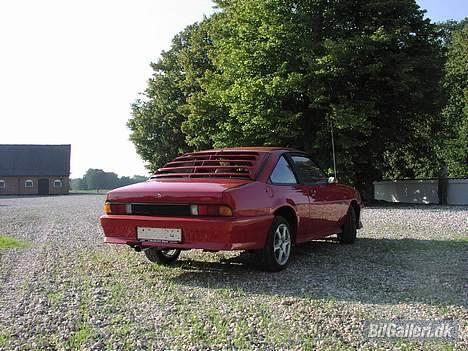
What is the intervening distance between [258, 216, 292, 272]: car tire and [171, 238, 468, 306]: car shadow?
113 millimetres

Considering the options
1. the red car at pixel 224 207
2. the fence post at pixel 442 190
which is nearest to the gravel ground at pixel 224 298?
the red car at pixel 224 207

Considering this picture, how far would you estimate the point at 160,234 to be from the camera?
5.87 m

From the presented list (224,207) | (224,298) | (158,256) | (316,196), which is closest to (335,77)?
(316,196)

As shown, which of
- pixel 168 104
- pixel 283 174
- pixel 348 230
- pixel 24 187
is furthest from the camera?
pixel 24 187

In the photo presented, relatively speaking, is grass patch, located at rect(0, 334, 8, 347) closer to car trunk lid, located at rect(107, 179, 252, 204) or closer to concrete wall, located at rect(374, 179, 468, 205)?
car trunk lid, located at rect(107, 179, 252, 204)

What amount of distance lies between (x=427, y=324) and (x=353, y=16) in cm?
1813

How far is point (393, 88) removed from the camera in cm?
1900

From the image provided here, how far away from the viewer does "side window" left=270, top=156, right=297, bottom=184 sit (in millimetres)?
6582

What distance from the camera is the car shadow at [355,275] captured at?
17.0ft

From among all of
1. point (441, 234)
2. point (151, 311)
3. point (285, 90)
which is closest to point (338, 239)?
point (441, 234)

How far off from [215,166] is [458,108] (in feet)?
87.9

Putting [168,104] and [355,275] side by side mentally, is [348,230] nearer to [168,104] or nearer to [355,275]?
[355,275]

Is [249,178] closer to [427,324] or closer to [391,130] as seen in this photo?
[427,324]

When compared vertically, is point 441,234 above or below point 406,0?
below
